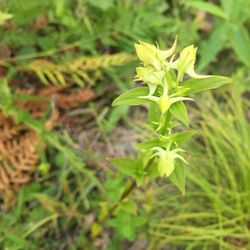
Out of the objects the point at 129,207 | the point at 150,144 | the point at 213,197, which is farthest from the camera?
the point at 213,197

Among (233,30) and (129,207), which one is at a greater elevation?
(233,30)

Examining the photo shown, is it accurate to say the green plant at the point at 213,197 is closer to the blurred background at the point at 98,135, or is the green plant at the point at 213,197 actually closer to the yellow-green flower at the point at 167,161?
the blurred background at the point at 98,135

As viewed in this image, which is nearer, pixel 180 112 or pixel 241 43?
pixel 180 112

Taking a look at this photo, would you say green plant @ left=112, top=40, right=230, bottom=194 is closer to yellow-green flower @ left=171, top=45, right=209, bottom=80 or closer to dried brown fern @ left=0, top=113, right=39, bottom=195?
yellow-green flower @ left=171, top=45, right=209, bottom=80

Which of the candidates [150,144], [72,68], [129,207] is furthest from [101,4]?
[150,144]

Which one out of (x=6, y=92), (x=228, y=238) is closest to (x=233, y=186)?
(x=228, y=238)

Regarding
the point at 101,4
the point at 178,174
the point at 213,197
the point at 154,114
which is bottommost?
the point at 213,197

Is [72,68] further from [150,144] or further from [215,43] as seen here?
[150,144]
